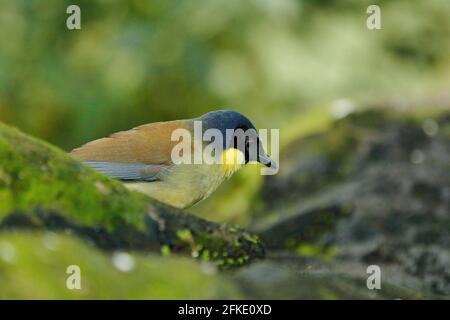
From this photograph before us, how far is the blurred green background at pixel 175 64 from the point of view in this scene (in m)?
6.50

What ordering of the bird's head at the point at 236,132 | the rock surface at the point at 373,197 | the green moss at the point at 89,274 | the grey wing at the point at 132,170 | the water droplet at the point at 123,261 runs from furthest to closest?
the rock surface at the point at 373,197
the bird's head at the point at 236,132
the grey wing at the point at 132,170
the water droplet at the point at 123,261
the green moss at the point at 89,274

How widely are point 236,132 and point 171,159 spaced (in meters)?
0.38

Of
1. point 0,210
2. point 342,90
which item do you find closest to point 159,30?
point 342,90

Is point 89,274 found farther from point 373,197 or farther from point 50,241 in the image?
point 373,197

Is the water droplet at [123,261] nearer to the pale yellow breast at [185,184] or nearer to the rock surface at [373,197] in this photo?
the pale yellow breast at [185,184]

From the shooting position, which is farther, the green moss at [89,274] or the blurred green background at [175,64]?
the blurred green background at [175,64]

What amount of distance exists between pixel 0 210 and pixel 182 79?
4303mm

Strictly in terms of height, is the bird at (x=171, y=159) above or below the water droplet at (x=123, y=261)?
above

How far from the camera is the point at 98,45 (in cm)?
671

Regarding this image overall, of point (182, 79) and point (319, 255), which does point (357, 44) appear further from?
point (319, 255)

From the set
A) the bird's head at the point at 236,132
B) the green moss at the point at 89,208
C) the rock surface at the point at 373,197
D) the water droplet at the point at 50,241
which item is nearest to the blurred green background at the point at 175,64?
the rock surface at the point at 373,197

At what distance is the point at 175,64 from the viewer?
661 centimetres

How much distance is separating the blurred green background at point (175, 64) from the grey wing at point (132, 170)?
7.34 ft
